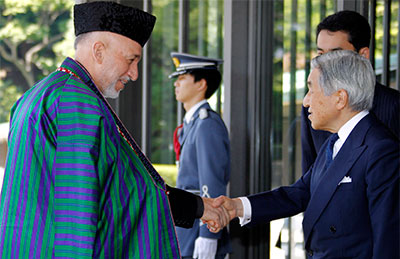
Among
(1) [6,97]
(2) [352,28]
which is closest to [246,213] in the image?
(2) [352,28]

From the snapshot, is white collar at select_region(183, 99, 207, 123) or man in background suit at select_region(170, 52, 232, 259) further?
white collar at select_region(183, 99, 207, 123)

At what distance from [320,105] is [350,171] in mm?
259

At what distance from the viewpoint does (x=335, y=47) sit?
7.98 ft

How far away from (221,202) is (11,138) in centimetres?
105

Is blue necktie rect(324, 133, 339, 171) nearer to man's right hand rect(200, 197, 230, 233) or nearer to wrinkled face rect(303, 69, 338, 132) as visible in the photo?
wrinkled face rect(303, 69, 338, 132)

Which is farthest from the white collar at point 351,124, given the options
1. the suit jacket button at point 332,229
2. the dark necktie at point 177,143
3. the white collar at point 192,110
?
the dark necktie at point 177,143

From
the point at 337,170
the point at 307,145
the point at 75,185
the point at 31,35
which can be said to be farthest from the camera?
the point at 31,35

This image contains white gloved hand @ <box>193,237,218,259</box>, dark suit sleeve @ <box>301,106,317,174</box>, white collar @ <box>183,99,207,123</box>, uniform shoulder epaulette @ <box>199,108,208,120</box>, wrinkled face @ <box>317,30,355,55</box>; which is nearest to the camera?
wrinkled face @ <box>317,30,355,55</box>

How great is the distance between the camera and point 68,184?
1.47 meters

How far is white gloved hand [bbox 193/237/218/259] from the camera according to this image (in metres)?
2.70

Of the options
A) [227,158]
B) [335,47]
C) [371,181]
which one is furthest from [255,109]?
[371,181]

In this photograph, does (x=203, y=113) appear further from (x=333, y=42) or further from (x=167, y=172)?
(x=167, y=172)

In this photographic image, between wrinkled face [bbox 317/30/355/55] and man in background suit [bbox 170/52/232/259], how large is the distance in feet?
2.28

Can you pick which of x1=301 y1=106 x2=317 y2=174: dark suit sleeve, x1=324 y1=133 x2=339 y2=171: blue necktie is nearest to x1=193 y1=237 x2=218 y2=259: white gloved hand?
x1=301 y1=106 x2=317 y2=174: dark suit sleeve
